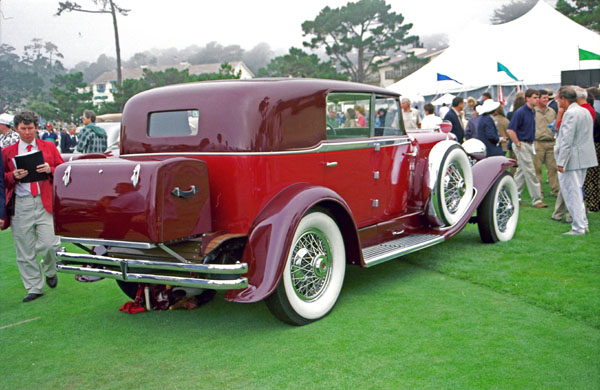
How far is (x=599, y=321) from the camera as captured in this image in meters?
3.79

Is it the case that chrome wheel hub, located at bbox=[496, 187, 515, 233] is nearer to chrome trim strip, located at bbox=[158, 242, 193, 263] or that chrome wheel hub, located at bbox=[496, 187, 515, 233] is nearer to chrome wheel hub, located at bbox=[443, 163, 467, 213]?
chrome wheel hub, located at bbox=[443, 163, 467, 213]

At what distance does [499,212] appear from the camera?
648 cm

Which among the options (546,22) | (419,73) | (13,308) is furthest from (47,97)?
(13,308)

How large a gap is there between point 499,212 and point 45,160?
5190mm

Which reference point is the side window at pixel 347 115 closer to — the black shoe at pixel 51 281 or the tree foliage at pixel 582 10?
the black shoe at pixel 51 281

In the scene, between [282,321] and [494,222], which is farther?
[494,222]

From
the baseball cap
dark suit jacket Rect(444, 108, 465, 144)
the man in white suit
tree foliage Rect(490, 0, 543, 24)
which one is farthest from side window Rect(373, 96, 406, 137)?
tree foliage Rect(490, 0, 543, 24)

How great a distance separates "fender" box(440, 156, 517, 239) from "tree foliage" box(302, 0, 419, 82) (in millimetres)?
43374

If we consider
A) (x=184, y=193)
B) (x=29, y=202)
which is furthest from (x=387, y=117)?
(x=29, y=202)

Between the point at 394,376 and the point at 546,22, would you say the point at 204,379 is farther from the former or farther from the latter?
the point at 546,22

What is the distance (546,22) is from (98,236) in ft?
63.7

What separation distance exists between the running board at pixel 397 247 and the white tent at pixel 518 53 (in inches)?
556

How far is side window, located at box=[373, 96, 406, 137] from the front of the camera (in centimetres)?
519

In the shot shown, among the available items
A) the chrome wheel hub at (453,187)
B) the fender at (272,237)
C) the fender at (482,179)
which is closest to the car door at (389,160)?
the chrome wheel hub at (453,187)
